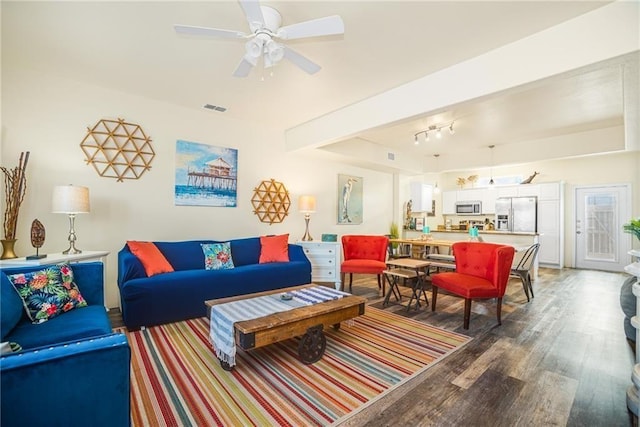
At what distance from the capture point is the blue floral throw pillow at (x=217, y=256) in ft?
12.5

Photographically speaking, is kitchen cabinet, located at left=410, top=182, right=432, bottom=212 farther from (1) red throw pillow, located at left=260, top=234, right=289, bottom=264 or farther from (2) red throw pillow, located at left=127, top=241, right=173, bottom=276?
(2) red throw pillow, located at left=127, top=241, right=173, bottom=276

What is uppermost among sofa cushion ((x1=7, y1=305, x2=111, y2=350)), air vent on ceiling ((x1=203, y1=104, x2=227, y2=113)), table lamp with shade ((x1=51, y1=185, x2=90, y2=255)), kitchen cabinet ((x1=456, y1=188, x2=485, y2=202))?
air vent on ceiling ((x1=203, y1=104, x2=227, y2=113))

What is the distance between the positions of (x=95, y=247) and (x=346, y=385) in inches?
132

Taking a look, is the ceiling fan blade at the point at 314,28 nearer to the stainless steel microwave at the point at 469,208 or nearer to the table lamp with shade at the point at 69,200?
the table lamp with shade at the point at 69,200

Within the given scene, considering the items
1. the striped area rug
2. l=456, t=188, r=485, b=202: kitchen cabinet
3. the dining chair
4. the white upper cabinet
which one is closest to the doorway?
the white upper cabinet

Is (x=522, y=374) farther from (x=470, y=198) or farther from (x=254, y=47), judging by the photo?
(x=470, y=198)

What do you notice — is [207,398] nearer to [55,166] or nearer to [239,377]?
[239,377]

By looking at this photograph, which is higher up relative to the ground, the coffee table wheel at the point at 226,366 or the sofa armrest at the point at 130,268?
the sofa armrest at the point at 130,268

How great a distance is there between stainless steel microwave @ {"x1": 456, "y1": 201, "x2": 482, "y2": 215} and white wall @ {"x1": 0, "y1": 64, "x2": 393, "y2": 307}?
5137 mm

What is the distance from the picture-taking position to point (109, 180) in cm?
357

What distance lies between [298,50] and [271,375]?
2.82 m

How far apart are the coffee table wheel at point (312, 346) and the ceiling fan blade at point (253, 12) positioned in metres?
2.34

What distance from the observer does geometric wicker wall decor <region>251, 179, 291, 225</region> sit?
484 cm

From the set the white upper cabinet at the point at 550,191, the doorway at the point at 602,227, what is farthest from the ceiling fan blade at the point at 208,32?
the doorway at the point at 602,227
